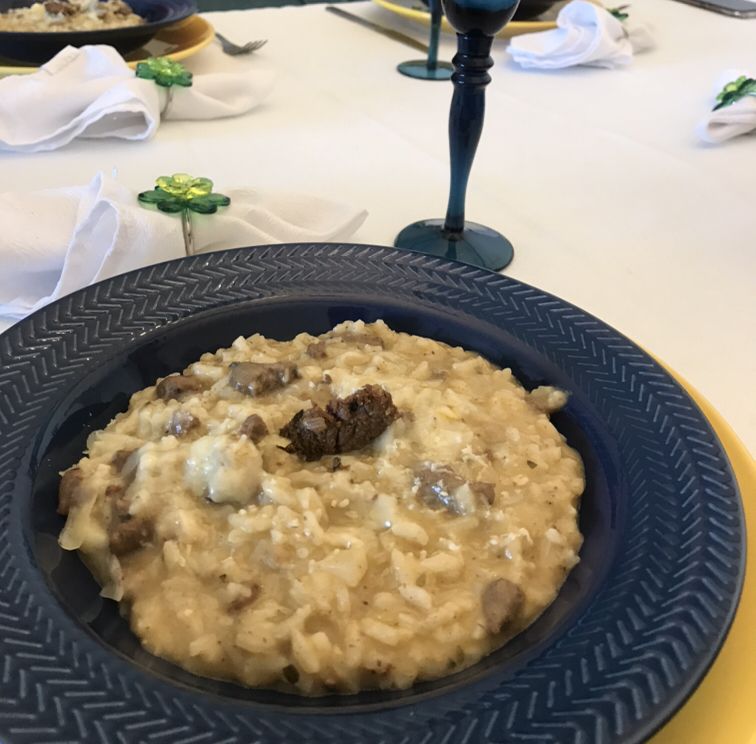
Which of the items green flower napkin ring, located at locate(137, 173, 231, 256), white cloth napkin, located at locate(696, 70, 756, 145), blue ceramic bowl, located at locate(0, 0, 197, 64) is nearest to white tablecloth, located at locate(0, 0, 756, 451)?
white cloth napkin, located at locate(696, 70, 756, 145)

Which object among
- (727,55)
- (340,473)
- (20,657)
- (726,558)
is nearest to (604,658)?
(726,558)

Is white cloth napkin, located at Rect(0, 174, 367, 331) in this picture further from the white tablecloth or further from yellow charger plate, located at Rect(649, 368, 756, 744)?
yellow charger plate, located at Rect(649, 368, 756, 744)

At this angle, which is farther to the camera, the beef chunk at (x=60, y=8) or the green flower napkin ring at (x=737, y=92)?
the beef chunk at (x=60, y=8)

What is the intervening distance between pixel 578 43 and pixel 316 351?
2054mm

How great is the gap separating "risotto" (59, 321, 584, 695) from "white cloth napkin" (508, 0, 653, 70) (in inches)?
78.2

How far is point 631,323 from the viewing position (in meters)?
1.47

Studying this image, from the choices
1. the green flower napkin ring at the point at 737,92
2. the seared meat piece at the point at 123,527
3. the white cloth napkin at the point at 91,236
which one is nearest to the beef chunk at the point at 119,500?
the seared meat piece at the point at 123,527

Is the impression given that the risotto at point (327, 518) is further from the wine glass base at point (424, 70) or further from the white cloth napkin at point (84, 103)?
the wine glass base at point (424, 70)

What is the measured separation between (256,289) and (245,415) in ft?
1.07

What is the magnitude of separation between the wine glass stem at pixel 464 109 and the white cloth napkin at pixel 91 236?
→ 288mm

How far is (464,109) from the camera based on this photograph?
5.11 feet

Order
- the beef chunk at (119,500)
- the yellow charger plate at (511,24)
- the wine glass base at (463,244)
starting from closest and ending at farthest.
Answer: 1. the beef chunk at (119,500)
2. the wine glass base at (463,244)
3. the yellow charger plate at (511,24)

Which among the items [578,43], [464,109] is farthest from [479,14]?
[578,43]

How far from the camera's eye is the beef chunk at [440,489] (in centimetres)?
97
